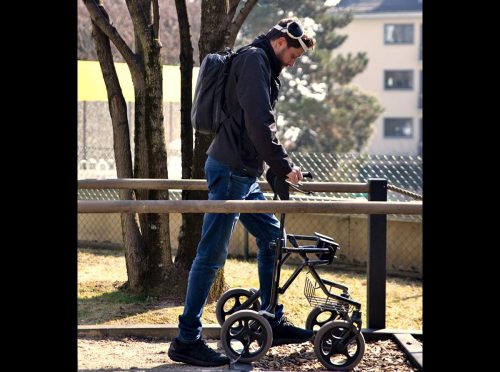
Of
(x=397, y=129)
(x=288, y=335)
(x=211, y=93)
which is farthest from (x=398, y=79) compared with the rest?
(x=211, y=93)

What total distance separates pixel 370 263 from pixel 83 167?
9.34m

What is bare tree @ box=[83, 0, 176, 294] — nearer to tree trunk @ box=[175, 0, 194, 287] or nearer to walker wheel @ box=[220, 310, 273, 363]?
tree trunk @ box=[175, 0, 194, 287]

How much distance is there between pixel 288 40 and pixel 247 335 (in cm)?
154

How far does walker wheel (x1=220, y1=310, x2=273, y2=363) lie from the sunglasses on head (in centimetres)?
142

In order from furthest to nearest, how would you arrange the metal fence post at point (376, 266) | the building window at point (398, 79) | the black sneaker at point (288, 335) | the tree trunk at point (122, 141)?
1. the building window at point (398, 79)
2. the tree trunk at point (122, 141)
3. the metal fence post at point (376, 266)
4. the black sneaker at point (288, 335)

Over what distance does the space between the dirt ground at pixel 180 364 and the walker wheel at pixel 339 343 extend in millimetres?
100

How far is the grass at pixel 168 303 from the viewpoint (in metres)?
7.19

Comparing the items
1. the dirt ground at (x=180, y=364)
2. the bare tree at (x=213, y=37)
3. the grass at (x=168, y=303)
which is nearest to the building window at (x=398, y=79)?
the grass at (x=168, y=303)

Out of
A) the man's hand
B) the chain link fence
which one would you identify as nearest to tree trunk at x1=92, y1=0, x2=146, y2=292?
the chain link fence

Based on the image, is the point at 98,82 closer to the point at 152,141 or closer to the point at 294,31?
the point at 152,141

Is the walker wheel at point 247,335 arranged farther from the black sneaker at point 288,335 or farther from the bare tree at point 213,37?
the bare tree at point 213,37

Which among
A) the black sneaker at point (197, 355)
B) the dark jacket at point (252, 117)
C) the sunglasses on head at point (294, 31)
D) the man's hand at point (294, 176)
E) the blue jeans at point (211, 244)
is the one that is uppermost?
the sunglasses on head at point (294, 31)

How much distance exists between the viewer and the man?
4.91m
